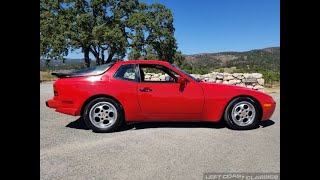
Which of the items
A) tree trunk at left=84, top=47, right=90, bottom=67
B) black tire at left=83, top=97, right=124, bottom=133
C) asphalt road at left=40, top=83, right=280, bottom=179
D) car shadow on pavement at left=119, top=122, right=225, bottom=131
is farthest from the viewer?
tree trunk at left=84, top=47, right=90, bottom=67

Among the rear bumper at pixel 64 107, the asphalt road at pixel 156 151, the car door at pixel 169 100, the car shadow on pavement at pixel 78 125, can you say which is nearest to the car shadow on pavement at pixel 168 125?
the asphalt road at pixel 156 151

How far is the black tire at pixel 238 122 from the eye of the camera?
5289 millimetres

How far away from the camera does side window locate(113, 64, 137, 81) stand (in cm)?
534

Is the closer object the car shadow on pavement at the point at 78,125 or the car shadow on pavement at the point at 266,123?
the car shadow on pavement at the point at 78,125

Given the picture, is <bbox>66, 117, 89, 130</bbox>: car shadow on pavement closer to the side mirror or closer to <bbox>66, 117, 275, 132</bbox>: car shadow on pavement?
<bbox>66, 117, 275, 132</bbox>: car shadow on pavement

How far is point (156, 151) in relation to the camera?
393 cm

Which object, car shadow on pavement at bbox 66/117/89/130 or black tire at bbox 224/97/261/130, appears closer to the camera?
black tire at bbox 224/97/261/130

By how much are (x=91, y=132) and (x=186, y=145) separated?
186cm

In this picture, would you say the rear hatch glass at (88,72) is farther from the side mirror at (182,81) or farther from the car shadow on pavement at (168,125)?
Result: the side mirror at (182,81)

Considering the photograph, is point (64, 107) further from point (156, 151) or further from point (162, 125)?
point (156, 151)

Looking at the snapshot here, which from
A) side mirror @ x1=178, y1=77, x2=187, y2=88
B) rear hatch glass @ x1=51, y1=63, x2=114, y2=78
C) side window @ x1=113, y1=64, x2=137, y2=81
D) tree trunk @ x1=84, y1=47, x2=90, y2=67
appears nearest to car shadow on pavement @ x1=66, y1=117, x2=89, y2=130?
rear hatch glass @ x1=51, y1=63, x2=114, y2=78

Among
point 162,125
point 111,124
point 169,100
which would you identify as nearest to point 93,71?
point 111,124

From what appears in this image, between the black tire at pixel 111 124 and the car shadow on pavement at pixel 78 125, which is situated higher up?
the black tire at pixel 111 124

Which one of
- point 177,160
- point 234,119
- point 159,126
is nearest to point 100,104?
point 159,126
